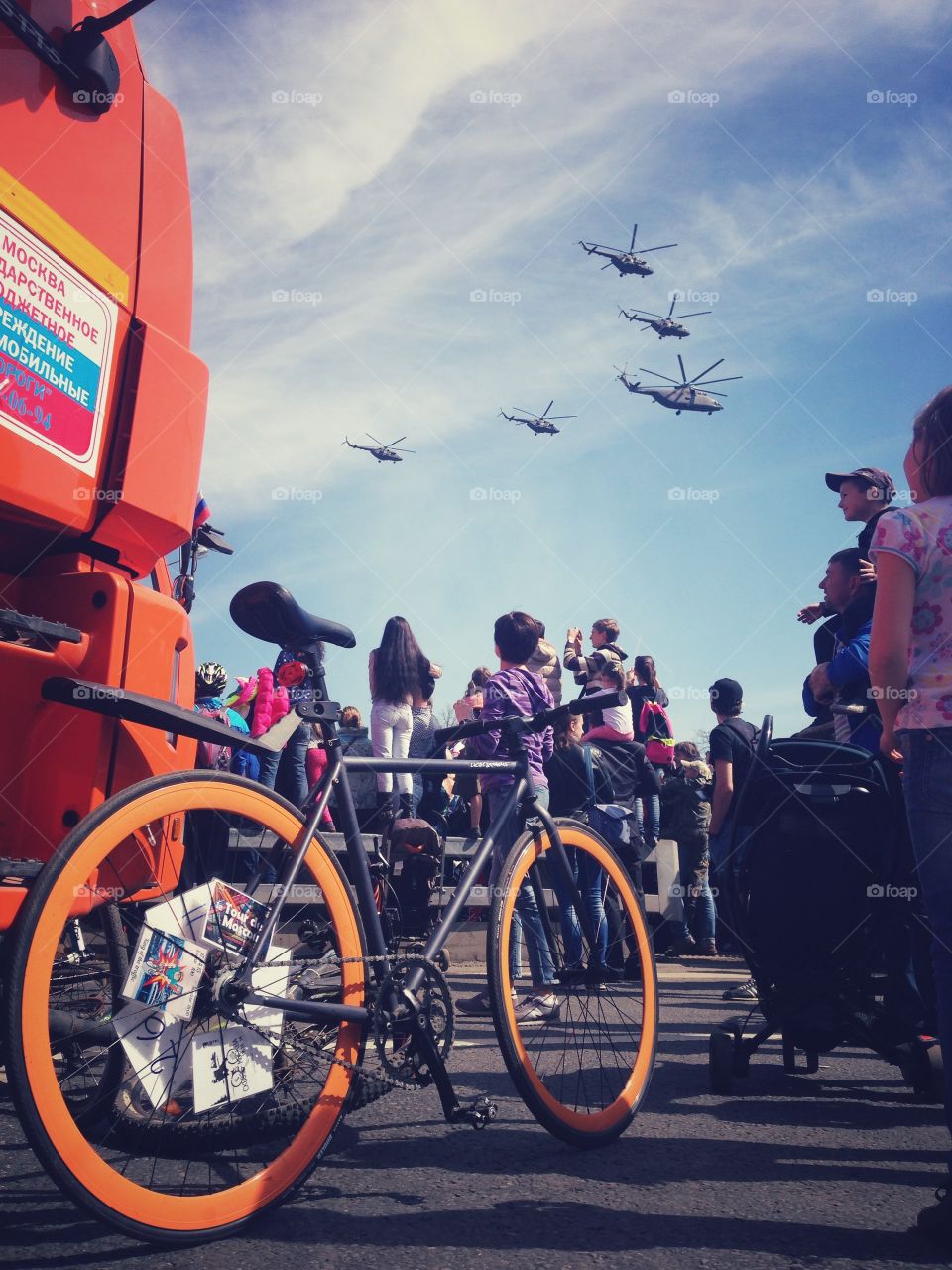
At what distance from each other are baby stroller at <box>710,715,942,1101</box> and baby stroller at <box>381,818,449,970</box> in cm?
130

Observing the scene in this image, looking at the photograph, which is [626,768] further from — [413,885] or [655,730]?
[413,885]

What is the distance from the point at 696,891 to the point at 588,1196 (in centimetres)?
672

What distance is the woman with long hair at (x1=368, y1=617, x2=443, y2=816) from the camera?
7980 millimetres

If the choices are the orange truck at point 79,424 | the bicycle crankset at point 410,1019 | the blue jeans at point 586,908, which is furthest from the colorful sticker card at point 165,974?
the blue jeans at point 586,908

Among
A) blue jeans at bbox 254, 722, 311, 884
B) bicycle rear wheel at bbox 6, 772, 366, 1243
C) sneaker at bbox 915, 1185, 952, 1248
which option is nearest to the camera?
bicycle rear wheel at bbox 6, 772, 366, 1243

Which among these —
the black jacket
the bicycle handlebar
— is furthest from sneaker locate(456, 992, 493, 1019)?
the bicycle handlebar

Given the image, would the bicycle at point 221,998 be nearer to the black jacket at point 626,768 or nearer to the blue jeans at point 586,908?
the blue jeans at point 586,908

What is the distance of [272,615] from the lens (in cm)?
281

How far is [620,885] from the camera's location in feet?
11.7

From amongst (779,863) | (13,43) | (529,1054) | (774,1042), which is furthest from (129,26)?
(774,1042)

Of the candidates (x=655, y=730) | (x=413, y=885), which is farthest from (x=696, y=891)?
(x=413, y=885)

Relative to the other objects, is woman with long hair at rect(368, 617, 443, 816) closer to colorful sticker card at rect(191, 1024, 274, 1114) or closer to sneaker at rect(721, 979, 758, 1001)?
sneaker at rect(721, 979, 758, 1001)

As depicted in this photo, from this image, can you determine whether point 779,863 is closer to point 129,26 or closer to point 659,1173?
point 659,1173

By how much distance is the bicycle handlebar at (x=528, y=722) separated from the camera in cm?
321
